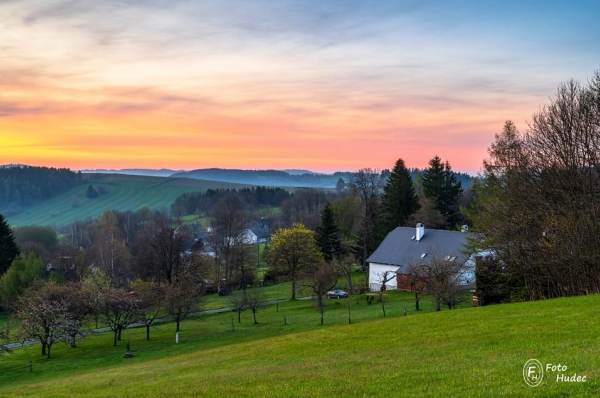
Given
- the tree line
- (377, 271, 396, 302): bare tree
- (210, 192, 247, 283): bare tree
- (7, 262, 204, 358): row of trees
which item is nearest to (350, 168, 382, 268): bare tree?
(377, 271, 396, 302): bare tree

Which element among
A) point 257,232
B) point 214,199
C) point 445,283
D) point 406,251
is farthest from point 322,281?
point 214,199

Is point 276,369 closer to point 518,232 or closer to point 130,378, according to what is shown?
point 130,378

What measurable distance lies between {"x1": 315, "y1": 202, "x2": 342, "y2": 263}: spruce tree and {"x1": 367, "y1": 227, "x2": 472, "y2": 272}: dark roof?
377 inches

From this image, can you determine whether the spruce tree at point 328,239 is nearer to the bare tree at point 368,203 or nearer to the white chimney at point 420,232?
the bare tree at point 368,203

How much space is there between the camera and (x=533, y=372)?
10.9 m

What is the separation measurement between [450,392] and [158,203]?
199343mm

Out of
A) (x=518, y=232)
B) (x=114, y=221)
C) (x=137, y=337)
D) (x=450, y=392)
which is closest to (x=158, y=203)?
(x=114, y=221)

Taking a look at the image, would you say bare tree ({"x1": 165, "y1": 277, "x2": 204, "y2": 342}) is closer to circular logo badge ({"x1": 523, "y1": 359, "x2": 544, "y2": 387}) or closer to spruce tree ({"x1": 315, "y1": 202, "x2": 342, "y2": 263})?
spruce tree ({"x1": 315, "y1": 202, "x2": 342, "y2": 263})

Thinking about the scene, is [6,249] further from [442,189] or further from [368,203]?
[442,189]

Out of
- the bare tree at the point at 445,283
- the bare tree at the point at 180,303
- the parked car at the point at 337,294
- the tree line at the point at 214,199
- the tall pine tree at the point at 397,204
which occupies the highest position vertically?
the tree line at the point at 214,199

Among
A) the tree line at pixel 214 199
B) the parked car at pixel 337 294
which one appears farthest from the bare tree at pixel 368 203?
the tree line at pixel 214 199

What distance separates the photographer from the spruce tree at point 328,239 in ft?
226

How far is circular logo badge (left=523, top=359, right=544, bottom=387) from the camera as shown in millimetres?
10183

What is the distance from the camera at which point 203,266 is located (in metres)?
70.6
